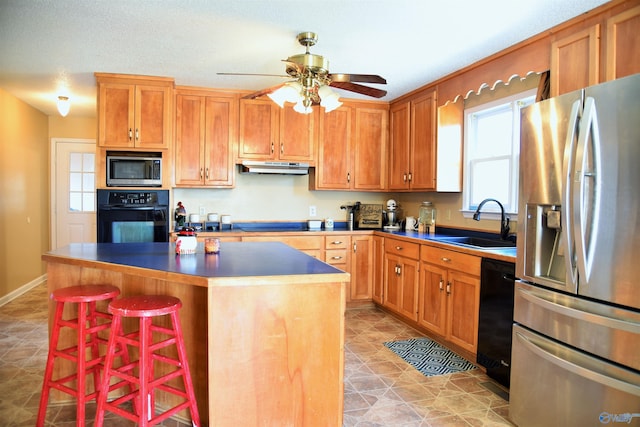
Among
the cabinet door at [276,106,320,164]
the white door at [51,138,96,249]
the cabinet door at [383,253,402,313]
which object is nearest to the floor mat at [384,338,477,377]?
the cabinet door at [383,253,402,313]

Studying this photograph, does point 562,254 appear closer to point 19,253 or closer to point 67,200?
point 19,253

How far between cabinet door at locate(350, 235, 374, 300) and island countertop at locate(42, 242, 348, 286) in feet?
5.87

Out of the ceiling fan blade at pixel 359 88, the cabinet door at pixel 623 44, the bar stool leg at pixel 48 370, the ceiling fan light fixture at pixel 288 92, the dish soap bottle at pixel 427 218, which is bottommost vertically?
the bar stool leg at pixel 48 370

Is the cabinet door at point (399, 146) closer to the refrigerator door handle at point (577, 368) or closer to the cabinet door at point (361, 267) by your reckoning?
the cabinet door at point (361, 267)

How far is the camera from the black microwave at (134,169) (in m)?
3.84

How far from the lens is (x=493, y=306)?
2.65 m

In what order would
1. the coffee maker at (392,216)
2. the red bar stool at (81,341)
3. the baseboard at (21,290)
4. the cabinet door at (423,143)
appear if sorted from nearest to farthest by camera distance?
1. the red bar stool at (81,341)
2. the cabinet door at (423,143)
3. the baseboard at (21,290)
4. the coffee maker at (392,216)

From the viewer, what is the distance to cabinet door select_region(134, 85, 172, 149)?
3857 millimetres

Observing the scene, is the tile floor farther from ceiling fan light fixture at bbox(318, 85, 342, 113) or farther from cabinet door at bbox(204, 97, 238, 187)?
cabinet door at bbox(204, 97, 238, 187)

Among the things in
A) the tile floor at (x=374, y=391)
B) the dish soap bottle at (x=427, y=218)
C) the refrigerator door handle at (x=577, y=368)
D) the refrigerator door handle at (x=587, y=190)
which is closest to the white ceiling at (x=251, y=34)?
the refrigerator door handle at (x=587, y=190)

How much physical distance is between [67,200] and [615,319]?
6.51m

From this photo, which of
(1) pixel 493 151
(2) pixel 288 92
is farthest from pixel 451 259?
(2) pixel 288 92

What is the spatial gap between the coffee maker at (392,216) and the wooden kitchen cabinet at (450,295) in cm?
110

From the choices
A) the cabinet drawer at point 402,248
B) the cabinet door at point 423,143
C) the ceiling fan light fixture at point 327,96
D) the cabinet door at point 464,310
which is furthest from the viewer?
the cabinet door at point 423,143
